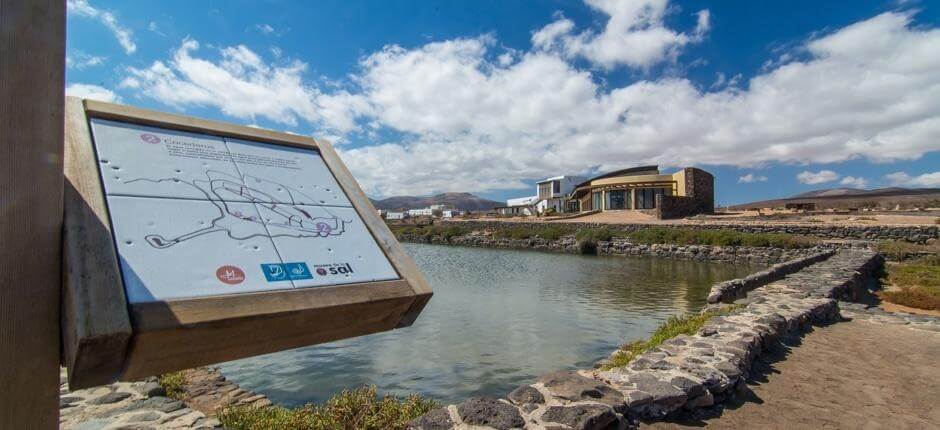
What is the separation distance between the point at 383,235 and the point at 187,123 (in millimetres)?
1283

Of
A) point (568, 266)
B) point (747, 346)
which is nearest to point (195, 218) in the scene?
point (747, 346)

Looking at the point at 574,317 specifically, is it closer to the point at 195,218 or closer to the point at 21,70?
the point at 195,218

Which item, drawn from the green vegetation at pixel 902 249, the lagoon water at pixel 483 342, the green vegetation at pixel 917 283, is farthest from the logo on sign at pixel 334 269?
the green vegetation at pixel 902 249

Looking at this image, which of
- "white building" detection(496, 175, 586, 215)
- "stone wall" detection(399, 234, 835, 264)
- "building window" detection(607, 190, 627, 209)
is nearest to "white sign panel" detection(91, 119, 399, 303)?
"stone wall" detection(399, 234, 835, 264)

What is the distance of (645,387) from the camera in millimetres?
3895

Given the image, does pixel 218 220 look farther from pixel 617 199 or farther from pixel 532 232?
pixel 617 199

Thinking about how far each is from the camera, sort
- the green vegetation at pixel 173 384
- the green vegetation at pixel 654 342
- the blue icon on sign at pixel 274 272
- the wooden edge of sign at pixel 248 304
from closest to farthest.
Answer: the wooden edge of sign at pixel 248 304, the blue icon on sign at pixel 274 272, the green vegetation at pixel 173 384, the green vegetation at pixel 654 342

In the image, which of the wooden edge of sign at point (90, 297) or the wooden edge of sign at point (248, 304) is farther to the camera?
the wooden edge of sign at point (248, 304)

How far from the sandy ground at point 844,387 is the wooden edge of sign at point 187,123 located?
3.55 metres

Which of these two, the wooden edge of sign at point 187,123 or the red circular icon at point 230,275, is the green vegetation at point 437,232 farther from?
the red circular icon at point 230,275

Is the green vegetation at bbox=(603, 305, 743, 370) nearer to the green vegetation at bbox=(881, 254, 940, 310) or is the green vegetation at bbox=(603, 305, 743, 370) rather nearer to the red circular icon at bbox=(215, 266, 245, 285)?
the red circular icon at bbox=(215, 266, 245, 285)

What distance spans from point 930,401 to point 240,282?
6.30m

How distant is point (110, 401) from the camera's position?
396 centimetres

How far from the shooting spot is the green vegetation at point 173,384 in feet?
14.8
